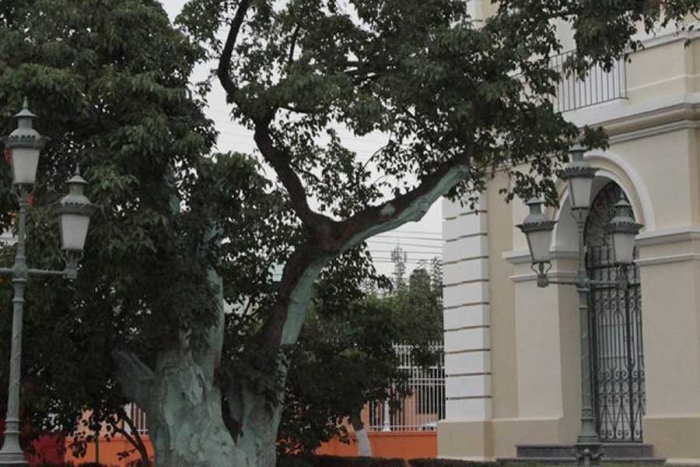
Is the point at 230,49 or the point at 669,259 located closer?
the point at 230,49

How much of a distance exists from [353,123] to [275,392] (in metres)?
3.22

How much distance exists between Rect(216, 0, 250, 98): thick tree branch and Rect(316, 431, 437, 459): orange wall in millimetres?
13758

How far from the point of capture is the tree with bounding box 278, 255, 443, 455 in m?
19.7

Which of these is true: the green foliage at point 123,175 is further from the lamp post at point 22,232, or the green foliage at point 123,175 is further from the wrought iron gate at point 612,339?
the wrought iron gate at point 612,339

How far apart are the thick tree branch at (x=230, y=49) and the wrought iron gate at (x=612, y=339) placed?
591 cm

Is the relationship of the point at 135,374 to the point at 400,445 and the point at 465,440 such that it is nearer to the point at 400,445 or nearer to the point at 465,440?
the point at 465,440

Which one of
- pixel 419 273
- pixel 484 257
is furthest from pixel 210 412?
pixel 419 273

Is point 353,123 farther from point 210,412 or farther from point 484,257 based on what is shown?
point 484,257

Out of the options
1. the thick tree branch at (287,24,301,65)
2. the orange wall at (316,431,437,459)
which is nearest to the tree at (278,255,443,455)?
the thick tree branch at (287,24,301,65)

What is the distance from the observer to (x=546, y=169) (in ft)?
59.7

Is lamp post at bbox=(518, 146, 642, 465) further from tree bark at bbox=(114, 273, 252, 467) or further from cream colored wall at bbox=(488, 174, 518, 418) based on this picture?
cream colored wall at bbox=(488, 174, 518, 418)

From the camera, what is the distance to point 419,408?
31031mm

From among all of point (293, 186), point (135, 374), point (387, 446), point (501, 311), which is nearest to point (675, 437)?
point (501, 311)

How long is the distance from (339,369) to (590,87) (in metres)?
5.37
